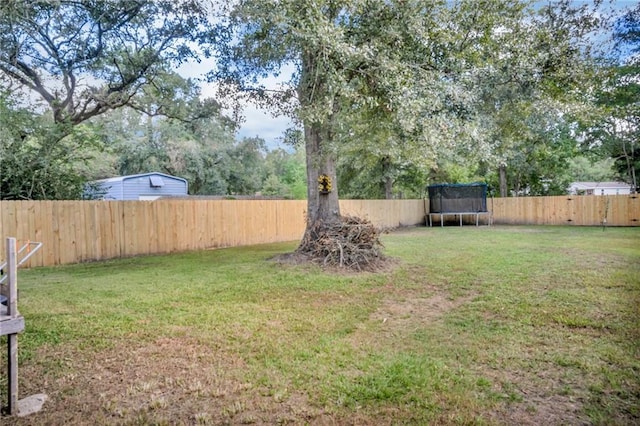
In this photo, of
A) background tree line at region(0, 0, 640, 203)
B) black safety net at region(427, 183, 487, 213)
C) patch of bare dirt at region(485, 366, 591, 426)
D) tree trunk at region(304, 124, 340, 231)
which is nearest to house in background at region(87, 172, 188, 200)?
background tree line at region(0, 0, 640, 203)

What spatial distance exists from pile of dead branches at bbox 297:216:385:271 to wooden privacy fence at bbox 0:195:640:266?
311cm

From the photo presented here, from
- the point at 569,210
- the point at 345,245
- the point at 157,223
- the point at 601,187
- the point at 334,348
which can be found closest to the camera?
the point at 334,348

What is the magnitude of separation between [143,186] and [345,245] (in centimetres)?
1237

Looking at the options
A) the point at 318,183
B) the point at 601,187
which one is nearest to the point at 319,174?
the point at 318,183

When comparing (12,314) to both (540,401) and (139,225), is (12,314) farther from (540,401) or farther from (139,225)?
(139,225)

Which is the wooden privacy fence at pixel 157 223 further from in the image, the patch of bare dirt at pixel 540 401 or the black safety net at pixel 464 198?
the patch of bare dirt at pixel 540 401

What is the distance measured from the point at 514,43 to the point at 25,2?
6.95 m

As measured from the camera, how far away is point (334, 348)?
268cm

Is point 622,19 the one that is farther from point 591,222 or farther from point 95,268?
point 591,222

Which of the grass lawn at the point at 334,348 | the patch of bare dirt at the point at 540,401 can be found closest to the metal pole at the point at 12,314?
the grass lawn at the point at 334,348

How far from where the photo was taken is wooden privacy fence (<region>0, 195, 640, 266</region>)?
20.1 feet

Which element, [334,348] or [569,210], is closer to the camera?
[334,348]

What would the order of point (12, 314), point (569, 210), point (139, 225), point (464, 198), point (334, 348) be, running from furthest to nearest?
point (464, 198) < point (569, 210) < point (139, 225) < point (334, 348) < point (12, 314)

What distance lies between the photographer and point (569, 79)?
18.1ft
